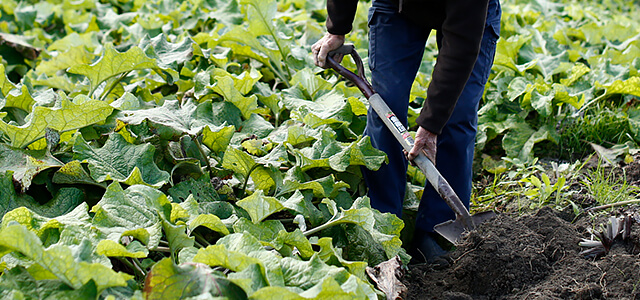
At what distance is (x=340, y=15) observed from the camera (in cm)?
282

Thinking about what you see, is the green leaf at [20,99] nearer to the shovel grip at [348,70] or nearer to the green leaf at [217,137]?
the green leaf at [217,137]

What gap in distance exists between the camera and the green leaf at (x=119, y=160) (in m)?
2.36

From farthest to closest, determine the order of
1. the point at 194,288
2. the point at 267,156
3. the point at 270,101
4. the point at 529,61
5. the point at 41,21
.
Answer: the point at 41,21 < the point at 529,61 < the point at 270,101 < the point at 267,156 < the point at 194,288

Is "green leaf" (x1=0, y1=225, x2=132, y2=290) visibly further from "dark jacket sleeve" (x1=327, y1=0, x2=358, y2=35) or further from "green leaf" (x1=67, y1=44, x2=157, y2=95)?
"dark jacket sleeve" (x1=327, y1=0, x2=358, y2=35)

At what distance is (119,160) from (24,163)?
36 cm

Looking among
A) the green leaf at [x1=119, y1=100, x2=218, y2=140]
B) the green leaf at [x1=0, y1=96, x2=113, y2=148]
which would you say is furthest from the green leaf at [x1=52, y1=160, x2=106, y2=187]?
the green leaf at [x1=119, y1=100, x2=218, y2=140]

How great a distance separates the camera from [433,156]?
2516 mm

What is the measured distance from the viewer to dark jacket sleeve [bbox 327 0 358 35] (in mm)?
2797

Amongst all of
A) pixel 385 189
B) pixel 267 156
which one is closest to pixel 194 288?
pixel 267 156

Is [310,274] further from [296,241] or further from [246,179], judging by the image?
[246,179]

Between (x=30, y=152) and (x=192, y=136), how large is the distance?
641 mm

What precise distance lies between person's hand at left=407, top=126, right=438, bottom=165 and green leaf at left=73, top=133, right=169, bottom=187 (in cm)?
100

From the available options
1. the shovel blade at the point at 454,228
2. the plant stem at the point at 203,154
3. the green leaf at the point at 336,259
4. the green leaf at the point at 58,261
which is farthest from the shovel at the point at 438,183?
the green leaf at the point at 58,261

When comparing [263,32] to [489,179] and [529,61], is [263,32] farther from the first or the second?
[529,61]
